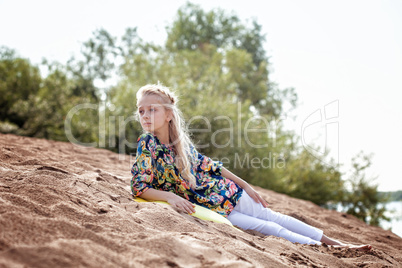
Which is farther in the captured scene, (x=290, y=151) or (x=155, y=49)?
(x=155, y=49)

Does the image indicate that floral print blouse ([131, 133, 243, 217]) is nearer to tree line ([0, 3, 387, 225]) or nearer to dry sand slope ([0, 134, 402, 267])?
dry sand slope ([0, 134, 402, 267])

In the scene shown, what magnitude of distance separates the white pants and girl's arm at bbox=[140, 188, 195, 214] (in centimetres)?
54

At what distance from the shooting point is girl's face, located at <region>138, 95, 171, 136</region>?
3076 mm

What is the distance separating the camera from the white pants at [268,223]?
2.91 m

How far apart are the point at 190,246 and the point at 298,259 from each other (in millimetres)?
839

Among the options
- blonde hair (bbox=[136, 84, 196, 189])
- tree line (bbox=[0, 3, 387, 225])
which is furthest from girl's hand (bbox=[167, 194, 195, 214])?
tree line (bbox=[0, 3, 387, 225])

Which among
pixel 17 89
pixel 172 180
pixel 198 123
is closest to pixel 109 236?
pixel 172 180

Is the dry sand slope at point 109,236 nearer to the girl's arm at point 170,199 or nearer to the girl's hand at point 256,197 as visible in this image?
the girl's arm at point 170,199

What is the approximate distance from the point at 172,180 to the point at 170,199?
1.07 ft

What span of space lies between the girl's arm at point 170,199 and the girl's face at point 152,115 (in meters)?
0.59

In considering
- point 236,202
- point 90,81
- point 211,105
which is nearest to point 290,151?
point 211,105

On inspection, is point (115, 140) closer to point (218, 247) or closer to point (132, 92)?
point (132, 92)

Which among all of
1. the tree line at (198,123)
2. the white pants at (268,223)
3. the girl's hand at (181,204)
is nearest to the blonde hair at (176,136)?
the girl's hand at (181,204)

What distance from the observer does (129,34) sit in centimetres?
2041
